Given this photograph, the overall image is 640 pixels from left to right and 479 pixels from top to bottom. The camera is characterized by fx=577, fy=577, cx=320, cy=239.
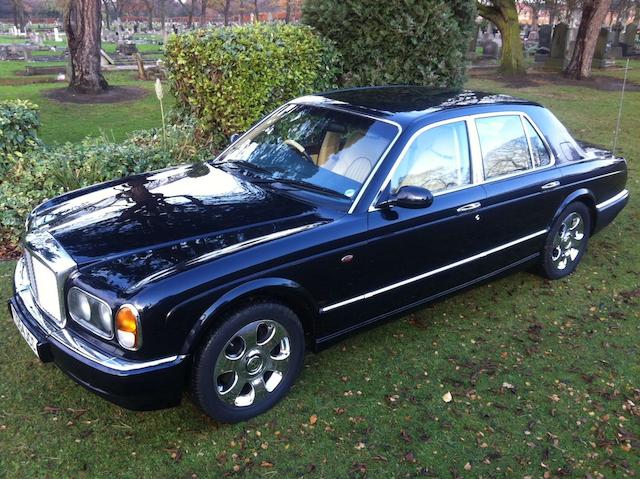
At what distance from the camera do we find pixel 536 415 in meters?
3.38

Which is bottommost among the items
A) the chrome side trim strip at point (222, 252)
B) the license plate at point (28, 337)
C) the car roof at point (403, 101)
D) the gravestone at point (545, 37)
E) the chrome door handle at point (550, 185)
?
the license plate at point (28, 337)

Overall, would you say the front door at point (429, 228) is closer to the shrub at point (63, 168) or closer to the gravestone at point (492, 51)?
the shrub at point (63, 168)

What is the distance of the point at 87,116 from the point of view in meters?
12.5

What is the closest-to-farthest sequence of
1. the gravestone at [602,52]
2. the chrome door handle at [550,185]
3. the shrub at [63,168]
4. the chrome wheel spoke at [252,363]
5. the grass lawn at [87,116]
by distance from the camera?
the chrome wheel spoke at [252,363] → the chrome door handle at [550,185] → the shrub at [63,168] → the grass lawn at [87,116] → the gravestone at [602,52]

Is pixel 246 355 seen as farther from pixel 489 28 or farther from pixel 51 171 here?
pixel 489 28

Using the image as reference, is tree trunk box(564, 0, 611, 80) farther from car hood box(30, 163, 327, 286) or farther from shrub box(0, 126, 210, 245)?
car hood box(30, 163, 327, 286)

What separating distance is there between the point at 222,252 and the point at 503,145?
2.50 meters

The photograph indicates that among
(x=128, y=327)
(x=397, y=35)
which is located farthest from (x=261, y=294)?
(x=397, y=35)

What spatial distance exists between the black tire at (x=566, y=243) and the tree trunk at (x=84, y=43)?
42.7 feet

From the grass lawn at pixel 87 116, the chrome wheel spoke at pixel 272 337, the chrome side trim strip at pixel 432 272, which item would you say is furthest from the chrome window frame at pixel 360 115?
the grass lawn at pixel 87 116

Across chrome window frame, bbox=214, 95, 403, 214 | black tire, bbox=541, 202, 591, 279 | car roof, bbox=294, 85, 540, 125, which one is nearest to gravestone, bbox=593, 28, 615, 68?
black tire, bbox=541, 202, 591, 279

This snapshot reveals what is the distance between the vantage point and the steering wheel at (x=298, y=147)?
12.9ft

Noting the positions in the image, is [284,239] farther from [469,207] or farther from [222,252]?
[469,207]

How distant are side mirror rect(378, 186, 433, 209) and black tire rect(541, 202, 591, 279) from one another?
1867mm
